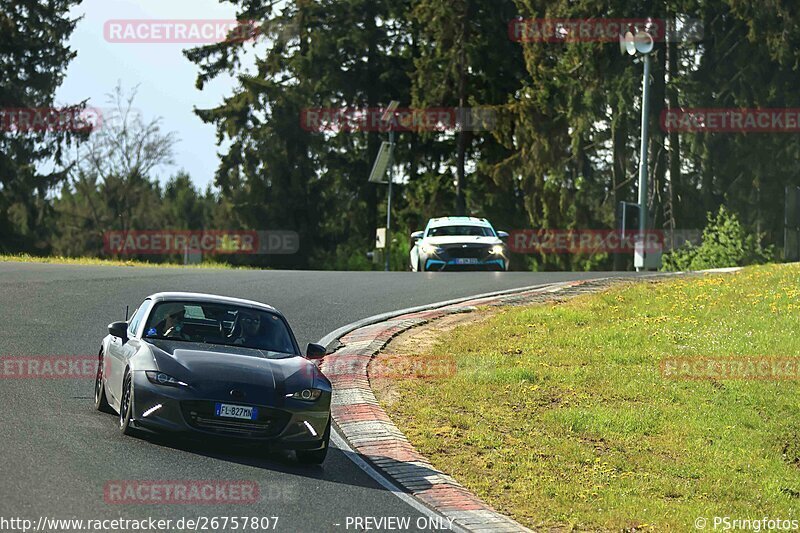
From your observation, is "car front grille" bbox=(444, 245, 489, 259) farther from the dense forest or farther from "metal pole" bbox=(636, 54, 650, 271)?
the dense forest

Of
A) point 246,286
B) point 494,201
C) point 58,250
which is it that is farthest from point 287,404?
point 58,250

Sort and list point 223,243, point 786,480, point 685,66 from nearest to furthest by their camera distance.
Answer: point 786,480 < point 685,66 < point 223,243

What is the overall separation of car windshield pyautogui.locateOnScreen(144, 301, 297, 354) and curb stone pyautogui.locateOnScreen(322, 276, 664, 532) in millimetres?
1309

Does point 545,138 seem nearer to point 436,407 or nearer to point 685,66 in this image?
point 685,66

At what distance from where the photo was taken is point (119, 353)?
1257 centimetres

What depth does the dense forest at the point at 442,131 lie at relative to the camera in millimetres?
52344

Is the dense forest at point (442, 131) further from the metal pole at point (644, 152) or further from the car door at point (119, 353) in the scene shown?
the car door at point (119, 353)

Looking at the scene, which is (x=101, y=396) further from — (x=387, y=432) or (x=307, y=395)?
(x=387, y=432)

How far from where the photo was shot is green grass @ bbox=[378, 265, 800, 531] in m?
11.4

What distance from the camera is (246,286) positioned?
A: 2553 centimetres

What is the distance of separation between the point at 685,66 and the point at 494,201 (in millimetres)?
12163

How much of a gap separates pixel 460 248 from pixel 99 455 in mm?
21374

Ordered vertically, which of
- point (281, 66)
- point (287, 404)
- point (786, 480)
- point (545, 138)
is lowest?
point (786, 480)

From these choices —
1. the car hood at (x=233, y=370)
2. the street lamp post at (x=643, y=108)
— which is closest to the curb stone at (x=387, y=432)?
the car hood at (x=233, y=370)
